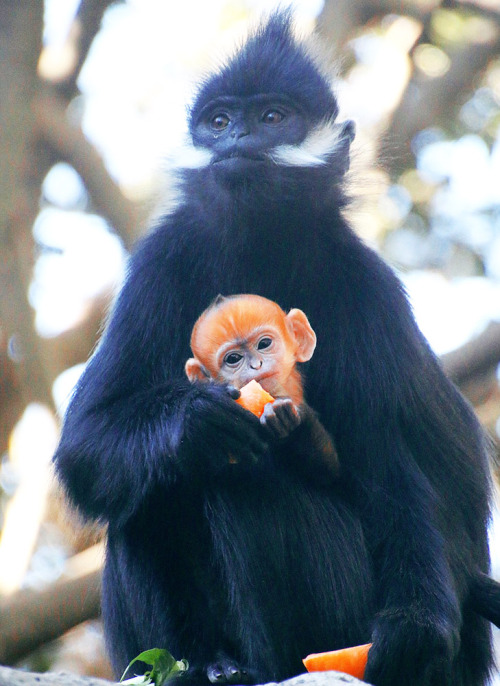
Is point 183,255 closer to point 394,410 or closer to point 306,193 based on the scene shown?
point 306,193

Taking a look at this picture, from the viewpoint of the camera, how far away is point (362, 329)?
3.37 meters

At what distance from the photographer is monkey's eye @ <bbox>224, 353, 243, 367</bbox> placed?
322cm

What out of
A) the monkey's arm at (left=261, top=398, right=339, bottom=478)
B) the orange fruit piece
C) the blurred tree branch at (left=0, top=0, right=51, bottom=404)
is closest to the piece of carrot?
the monkey's arm at (left=261, top=398, right=339, bottom=478)

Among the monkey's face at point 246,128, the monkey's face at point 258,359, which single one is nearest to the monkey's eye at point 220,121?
the monkey's face at point 246,128

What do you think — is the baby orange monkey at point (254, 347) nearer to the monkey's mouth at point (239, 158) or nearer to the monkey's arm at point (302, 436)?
the monkey's arm at point (302, 436)

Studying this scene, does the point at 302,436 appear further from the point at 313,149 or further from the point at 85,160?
the point at 85,160

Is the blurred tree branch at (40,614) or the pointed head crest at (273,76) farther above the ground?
the pointed head crest at (273,76)

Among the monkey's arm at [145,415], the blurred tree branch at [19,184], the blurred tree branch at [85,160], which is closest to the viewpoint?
the monkey's arm at [145,415]

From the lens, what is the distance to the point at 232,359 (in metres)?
3.23

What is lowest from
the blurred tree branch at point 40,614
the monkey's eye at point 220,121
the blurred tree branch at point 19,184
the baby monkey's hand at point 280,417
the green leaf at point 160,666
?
the green leaf at point 160,666

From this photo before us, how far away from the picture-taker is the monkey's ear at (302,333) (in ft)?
10.7

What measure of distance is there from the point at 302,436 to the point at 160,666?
2.57 ft

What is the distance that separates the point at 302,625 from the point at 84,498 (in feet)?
2.63

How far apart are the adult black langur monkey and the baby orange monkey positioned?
0.14 m
